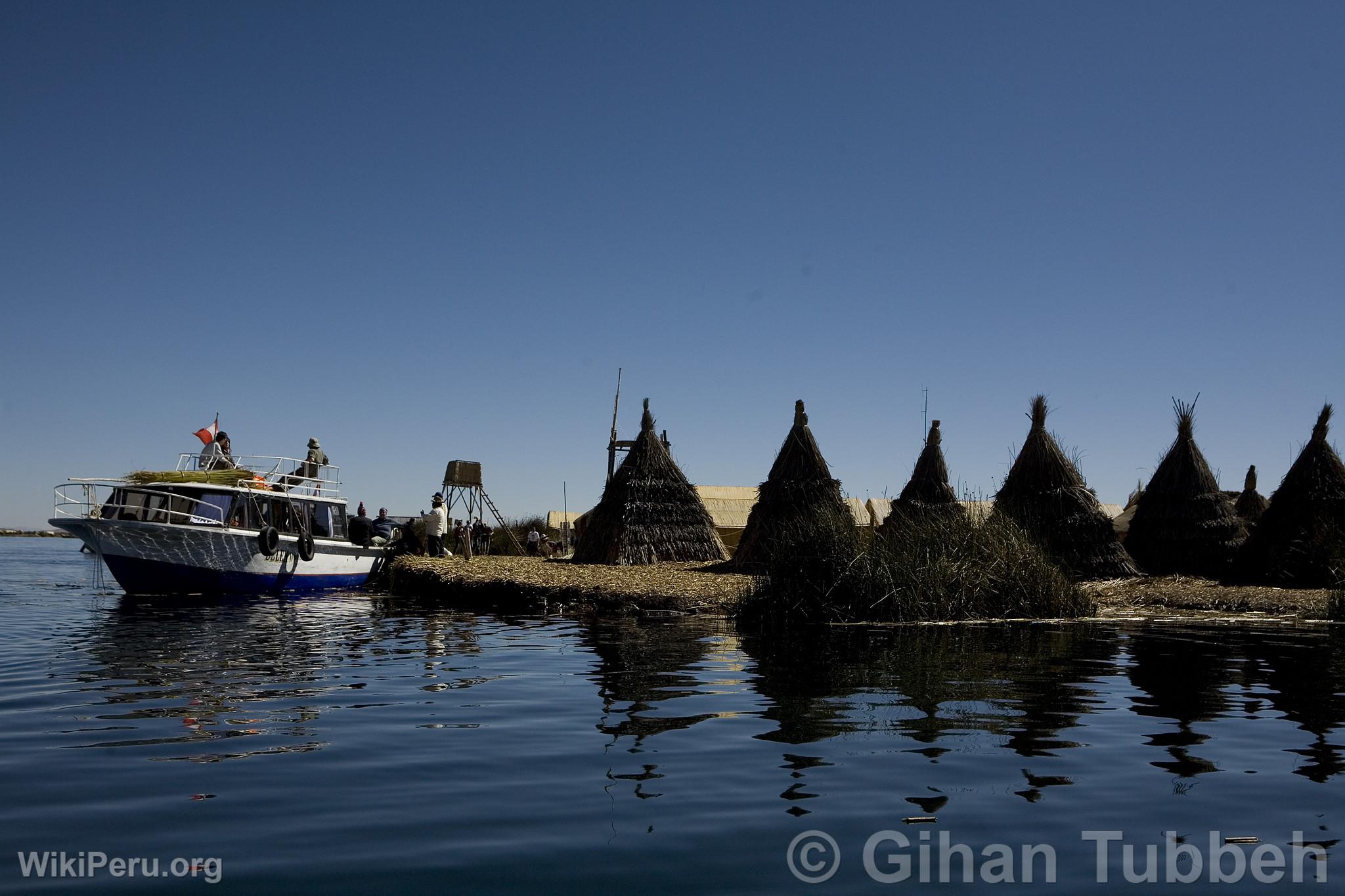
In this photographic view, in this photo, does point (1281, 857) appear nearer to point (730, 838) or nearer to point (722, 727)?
point (730, 838)

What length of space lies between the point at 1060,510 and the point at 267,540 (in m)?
16.9

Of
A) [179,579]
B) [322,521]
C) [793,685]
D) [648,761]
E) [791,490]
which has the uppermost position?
[791,490]

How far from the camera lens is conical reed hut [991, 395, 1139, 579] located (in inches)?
876

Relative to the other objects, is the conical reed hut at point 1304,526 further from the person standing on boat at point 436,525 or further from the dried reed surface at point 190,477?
the dried reed surface at point 190,477

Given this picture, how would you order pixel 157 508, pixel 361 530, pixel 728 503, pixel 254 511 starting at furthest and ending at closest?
pixel 728 503 < pixel 361 530 < pixel 254 511 < pixel 157 508

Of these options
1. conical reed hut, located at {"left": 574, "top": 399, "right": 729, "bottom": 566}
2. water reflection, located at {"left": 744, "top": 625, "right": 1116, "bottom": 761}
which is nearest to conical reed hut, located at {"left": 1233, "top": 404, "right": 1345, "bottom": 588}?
water reflection, located at {"left": 744, "top": 625, "right": 1116, "bottom": 761}

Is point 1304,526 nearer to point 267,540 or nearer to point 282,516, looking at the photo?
point 267,540

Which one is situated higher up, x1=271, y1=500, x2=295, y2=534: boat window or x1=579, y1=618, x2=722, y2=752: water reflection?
x1=271, y1=500, x2=295, y2=534: boat window

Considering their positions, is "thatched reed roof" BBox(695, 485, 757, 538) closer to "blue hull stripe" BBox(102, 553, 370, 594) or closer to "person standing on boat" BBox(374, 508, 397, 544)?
"person standing on boat" BBox(374, 508, 397, 544)

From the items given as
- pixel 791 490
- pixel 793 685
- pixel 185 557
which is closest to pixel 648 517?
pixel 791 490

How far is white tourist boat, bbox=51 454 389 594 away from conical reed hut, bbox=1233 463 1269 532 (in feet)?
82.8

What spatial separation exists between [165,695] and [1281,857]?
308 inches

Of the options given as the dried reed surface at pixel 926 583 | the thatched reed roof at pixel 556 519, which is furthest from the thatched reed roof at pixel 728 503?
the dried reed surface at pixel 926 583

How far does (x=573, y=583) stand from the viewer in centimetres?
1852
